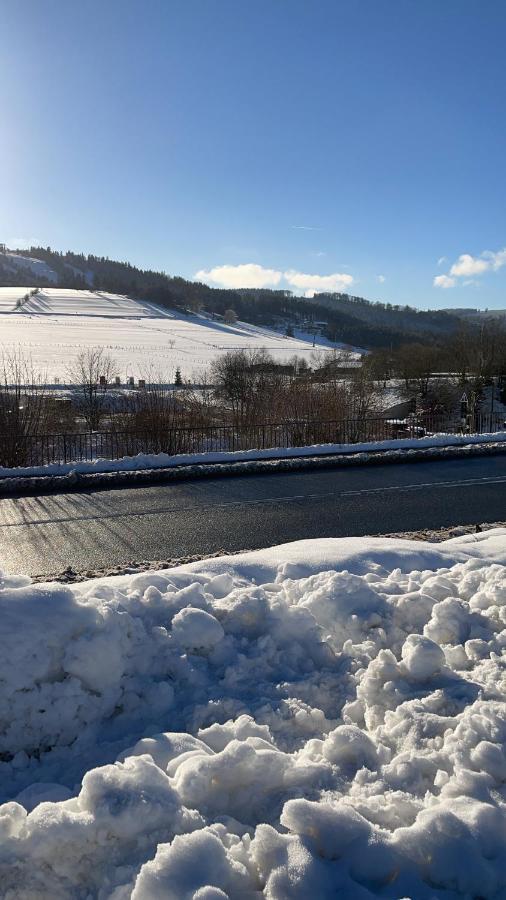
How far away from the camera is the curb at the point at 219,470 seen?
11828 mm

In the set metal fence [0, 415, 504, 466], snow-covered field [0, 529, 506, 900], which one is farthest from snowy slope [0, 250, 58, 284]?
snow-covered field [0, 529, 506, 900]

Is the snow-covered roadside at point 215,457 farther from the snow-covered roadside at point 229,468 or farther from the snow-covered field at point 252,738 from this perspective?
the snow-covered field at point 252,738

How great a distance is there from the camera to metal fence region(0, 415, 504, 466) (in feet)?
49.9

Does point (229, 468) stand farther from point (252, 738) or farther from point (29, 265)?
point (29, 265)

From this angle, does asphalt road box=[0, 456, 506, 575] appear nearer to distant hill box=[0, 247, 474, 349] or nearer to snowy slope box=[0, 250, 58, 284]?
distant hill box=[0, 247, 474, 349]

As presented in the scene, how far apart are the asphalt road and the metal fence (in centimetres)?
428

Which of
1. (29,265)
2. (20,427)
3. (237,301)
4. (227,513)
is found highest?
(29,265)

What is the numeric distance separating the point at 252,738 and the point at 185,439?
14.9 meters

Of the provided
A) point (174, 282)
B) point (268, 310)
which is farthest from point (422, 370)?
point (174, 282)

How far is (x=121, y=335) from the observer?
76062mm

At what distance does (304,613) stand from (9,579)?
214cm

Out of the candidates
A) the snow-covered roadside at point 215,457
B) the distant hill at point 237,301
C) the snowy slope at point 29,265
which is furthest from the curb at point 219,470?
the snowy slope at point 29,265

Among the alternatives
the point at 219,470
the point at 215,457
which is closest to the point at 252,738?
the point at 219,470

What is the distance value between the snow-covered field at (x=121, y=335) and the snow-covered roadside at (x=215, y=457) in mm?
26274
